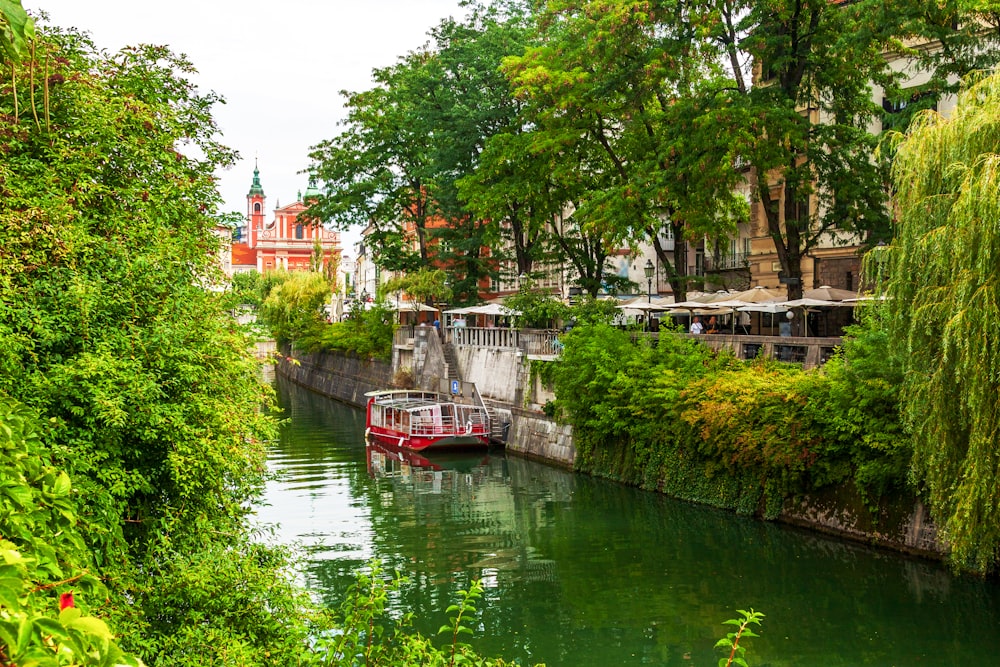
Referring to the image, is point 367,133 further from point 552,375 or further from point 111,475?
point 111,475

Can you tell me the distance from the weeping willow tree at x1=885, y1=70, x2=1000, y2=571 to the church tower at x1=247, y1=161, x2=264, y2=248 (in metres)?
135

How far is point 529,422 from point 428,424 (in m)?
3.46

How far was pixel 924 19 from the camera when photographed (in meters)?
20.2

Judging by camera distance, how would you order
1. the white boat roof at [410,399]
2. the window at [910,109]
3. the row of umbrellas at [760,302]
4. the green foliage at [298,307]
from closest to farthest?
the window at [910,109] → the row of umbrellas at [760,302] → the white boat roof at [410,399] → the green foliage at [298,307]

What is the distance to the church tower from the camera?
145125mm

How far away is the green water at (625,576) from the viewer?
13234mm

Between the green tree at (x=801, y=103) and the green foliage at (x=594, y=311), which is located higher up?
the green tree at (x=801, y=103)

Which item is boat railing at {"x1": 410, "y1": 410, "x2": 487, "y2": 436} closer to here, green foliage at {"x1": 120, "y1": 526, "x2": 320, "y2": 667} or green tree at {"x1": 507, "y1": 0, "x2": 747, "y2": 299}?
green tree at {"x1": 507, "y1": 0, "x2": 747, "y2": 299}

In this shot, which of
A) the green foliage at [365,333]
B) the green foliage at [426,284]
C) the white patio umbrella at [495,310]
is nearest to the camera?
the white patio umbrella at [495,310]

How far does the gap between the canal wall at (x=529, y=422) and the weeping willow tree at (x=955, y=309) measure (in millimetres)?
1968

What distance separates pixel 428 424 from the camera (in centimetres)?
3212

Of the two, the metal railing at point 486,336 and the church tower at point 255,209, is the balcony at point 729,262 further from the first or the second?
the church tower at point 255,209

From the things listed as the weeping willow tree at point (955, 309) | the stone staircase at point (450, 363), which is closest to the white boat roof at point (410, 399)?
the stone staircase at point (450, 363)

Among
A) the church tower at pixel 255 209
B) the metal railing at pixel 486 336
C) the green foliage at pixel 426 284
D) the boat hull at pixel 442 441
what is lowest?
the boat hull at pixel 442 441
